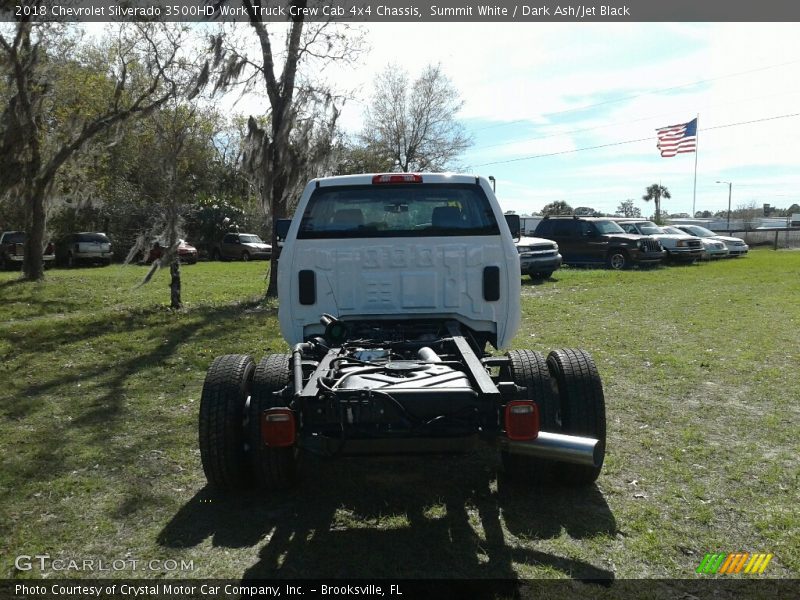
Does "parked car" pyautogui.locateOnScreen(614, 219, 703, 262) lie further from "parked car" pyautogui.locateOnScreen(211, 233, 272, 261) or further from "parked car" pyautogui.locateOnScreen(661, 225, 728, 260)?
"parked car" pyautogui.locateOnScreen(211, 233, 272, 261)

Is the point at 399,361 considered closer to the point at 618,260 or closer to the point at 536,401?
the point at 536,401

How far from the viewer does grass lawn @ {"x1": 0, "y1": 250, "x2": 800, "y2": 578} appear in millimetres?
3619

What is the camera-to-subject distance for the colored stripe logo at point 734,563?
11.3 feet

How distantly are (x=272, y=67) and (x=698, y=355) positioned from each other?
33.7 ft

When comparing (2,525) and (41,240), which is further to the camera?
(41,240)

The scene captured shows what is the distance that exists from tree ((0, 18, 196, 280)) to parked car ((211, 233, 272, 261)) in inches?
567

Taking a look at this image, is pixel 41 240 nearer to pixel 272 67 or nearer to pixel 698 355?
pixel 272 67

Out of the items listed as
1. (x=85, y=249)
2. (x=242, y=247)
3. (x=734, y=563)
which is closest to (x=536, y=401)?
(x=734, y=563)

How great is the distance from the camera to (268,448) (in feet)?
13.6

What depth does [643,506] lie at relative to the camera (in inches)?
165

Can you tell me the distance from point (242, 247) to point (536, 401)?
3185 centimetres

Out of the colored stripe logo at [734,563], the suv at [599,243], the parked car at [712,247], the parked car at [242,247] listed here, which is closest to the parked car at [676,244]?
the suv at [599,243]

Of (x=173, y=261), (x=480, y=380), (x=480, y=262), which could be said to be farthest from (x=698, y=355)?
(x=173, y=261)

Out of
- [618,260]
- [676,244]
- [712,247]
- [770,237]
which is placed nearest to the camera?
[618,260]
